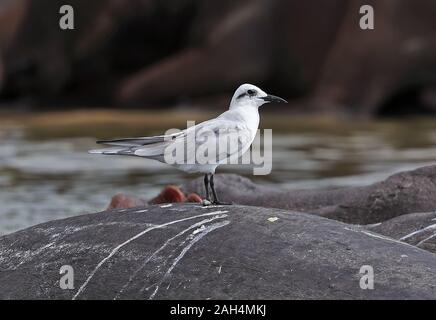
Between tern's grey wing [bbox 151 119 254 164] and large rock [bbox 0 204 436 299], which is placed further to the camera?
tern's grey wing [bbox 151 119 254 164]

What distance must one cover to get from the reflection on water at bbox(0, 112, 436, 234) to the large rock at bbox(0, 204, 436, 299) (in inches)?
247

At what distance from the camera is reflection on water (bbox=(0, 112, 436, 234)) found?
16156 millimetres

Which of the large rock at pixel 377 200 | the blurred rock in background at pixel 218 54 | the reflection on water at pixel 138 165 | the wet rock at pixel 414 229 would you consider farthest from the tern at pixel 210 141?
the blurred rock in background at pixel 218 54

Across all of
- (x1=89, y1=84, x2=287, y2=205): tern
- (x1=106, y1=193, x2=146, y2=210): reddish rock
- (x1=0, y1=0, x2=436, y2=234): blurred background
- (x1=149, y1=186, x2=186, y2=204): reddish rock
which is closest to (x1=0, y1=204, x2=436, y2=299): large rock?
(x1=89, y1=84, x2=287, y2=205): tern

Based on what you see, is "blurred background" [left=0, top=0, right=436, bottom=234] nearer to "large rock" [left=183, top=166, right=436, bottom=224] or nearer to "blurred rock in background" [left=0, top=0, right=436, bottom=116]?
"blurred rock in background" [left=0, top=0, right=436, bottom=116]

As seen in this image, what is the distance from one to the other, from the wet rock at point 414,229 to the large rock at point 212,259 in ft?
3.73

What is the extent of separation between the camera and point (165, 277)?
6.81 metres

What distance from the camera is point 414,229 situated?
8.75 m

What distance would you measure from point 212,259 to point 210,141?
914mm

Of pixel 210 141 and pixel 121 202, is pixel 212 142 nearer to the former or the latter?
pixel 210 141

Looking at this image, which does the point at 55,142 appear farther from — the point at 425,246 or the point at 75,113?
the point at 425,246

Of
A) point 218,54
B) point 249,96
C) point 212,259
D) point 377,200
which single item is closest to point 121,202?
point 377,200

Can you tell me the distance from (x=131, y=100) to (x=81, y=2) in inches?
170

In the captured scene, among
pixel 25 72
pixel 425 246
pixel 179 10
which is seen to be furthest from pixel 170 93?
pixel 425 246
